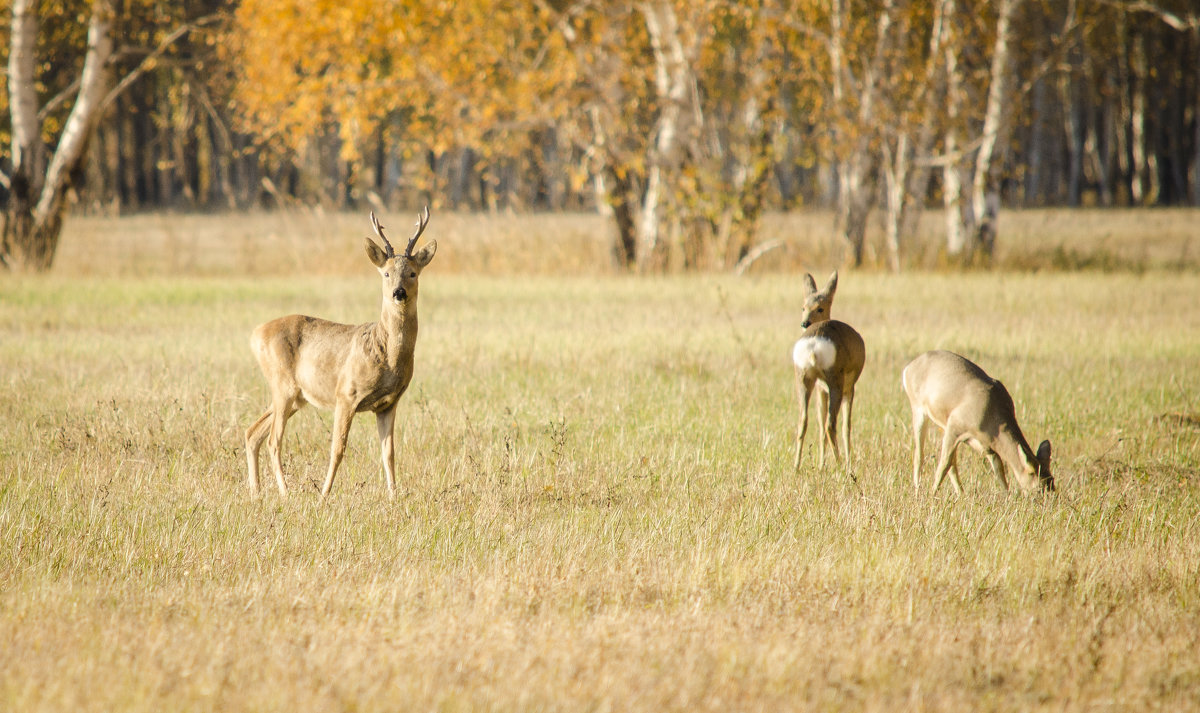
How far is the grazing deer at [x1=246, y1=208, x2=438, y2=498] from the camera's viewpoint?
6059mm

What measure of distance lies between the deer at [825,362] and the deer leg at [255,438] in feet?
9.35

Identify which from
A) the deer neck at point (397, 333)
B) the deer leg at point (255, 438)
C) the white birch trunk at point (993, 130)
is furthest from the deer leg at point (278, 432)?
the white birch trunk at point (993, 130)

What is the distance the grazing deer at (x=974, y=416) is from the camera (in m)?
6.00

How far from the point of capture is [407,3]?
18.4 metres

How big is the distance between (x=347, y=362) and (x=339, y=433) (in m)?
0.36

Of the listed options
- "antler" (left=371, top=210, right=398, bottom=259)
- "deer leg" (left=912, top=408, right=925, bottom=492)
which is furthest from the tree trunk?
"deer leg" (left=912, top=408, right=925, bottom=492)

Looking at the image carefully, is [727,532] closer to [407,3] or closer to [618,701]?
[618,701]

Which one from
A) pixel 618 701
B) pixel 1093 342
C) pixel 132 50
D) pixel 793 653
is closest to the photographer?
pixel 618 701

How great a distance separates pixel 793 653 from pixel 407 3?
52.3 ft

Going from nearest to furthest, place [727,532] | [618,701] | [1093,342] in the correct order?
[618,701]
[727,532]
[1093,342]

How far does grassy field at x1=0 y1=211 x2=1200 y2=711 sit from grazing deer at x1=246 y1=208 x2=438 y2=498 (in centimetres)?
33

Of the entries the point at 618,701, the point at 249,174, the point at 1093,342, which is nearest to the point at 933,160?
the point at 1093,342

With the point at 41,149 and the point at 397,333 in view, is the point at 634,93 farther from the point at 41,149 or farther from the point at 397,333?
the point at 397,333

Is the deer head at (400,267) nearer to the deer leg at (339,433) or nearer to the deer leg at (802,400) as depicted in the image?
the deer leg at (339,433)
